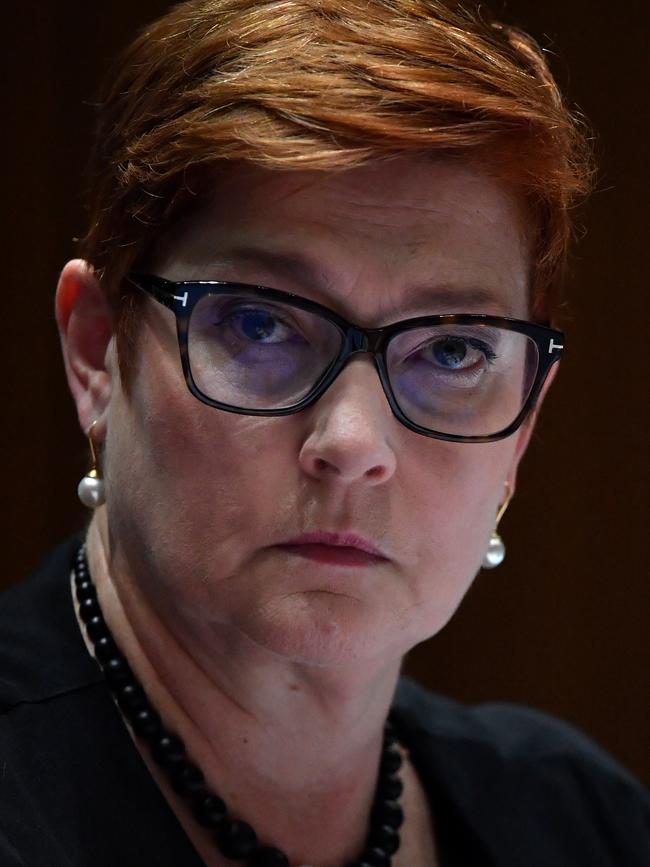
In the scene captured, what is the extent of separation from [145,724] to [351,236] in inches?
20.2

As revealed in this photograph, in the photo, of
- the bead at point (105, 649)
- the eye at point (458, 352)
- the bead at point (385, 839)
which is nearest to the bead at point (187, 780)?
the bead at point (105, 649)

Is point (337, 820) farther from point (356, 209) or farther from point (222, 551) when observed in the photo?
point (356, 209)

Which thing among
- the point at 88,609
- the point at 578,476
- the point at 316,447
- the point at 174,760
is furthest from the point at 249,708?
the point at 578,476

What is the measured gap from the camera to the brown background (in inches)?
79.4

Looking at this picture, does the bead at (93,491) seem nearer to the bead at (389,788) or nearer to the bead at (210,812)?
the bead at (210,812)

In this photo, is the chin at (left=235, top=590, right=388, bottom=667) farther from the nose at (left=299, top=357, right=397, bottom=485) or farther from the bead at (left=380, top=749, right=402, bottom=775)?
the bead at (left=380, top=749, right=402, bottom=775)

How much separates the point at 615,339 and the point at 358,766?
39.7 inches

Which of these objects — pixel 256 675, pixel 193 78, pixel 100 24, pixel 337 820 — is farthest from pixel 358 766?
pixel 100 24

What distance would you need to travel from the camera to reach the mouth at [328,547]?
121cm

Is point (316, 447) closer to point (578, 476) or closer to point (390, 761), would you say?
point (390, 761)

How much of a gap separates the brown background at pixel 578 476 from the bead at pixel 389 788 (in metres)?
0.73

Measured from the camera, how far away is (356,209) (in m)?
1.24

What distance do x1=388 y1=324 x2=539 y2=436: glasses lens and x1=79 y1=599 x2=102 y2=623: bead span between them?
1.29 feet

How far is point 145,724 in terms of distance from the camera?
1310 mm
